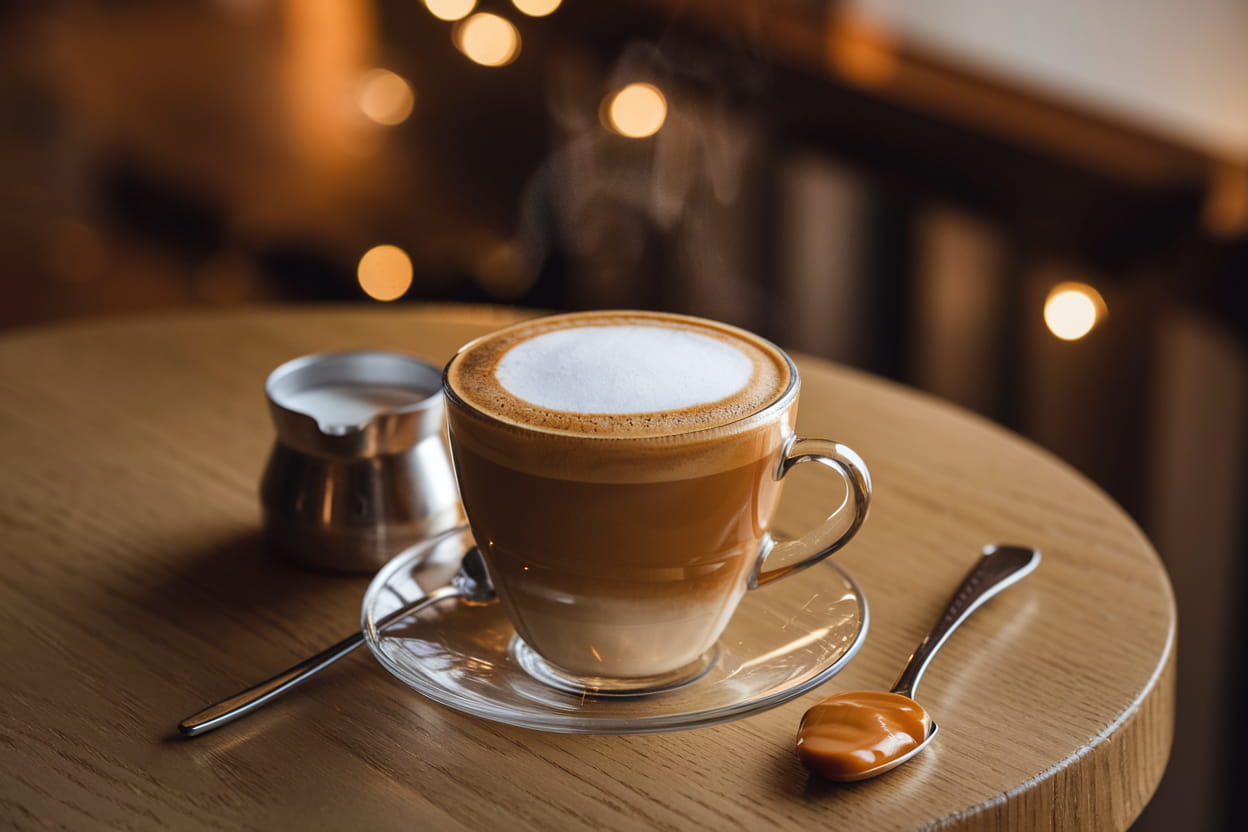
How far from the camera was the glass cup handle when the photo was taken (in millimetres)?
531

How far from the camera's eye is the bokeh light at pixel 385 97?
2650 mm

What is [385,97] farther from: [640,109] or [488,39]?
[640,109]

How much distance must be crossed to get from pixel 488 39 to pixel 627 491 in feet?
6.64

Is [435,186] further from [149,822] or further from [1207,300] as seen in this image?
[149,822]

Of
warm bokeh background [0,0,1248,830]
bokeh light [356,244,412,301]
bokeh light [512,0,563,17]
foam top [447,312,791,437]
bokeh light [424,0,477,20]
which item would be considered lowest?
bokeh light [356,244,412,301]

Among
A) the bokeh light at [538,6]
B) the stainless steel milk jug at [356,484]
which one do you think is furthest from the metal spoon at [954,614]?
the bokeh light at [538,6]

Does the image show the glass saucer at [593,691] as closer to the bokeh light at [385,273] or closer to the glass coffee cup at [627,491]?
the glass coffee cup at [627,491]

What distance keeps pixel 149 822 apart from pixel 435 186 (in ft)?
7.46

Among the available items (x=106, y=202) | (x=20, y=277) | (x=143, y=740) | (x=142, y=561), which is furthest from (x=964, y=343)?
(x=106, y=202)

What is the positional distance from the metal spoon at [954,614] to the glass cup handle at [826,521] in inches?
2.7

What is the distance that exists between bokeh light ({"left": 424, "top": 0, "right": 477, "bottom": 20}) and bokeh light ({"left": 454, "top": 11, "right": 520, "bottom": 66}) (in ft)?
0.08

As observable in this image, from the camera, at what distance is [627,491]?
1.62 ft

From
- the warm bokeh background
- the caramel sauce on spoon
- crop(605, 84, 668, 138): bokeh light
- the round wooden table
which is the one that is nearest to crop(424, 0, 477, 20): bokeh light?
the warm bokeh background

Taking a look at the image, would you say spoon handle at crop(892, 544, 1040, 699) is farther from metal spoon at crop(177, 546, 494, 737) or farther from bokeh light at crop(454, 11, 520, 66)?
bokeh light at crop(454, 11, 520, 66)
